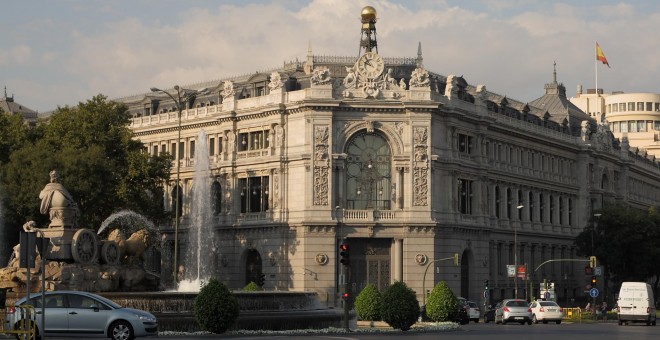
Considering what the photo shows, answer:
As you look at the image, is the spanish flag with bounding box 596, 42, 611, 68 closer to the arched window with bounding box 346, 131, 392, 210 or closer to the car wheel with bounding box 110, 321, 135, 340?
the arched window with bounding box 346, 131, 392, 210

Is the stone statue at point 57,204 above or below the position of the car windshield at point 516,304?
above

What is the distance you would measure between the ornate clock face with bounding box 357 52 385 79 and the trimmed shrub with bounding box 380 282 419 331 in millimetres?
40175

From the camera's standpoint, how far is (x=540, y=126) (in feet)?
357

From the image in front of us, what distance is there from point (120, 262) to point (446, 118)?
141ft

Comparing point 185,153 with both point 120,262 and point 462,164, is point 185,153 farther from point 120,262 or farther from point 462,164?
point 120,262

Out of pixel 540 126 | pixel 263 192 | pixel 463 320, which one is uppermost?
pixel 540 126

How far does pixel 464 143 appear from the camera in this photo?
94.1 meters

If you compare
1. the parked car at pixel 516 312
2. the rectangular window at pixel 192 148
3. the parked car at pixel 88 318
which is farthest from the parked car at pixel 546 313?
the rectangular window at pixel 192 148

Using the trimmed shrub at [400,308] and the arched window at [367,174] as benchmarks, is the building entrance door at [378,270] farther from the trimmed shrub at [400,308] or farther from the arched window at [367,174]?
the trimmed shrub at [400,308]

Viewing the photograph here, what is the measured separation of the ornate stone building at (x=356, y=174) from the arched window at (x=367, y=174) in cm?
7

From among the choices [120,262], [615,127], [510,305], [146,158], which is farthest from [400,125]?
[615,127]

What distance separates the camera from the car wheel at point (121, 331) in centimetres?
3709

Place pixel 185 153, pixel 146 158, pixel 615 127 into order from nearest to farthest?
pixel 146 158
pixel 185 153
pixel 615 127

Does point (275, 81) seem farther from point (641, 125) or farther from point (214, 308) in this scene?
point (641, 125)
